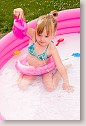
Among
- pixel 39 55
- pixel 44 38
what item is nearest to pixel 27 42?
pixel 39 55

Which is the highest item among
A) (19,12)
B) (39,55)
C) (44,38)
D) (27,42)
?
(19,12)

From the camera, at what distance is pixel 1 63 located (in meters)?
3.12

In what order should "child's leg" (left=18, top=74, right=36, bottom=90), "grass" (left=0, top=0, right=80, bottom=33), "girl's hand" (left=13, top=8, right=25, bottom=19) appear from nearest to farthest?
"girl's hand" (left=13, top=8, right=25, bottom=19), "child's leg" (left=18, top=74, right=36, bottom=90), "grass" (left=0, top=0, right=80, bottom=33)

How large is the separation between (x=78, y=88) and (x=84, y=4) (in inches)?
24.5

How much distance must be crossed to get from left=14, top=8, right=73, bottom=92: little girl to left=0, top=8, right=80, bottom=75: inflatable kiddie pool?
0.16 feet

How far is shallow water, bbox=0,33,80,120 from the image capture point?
273cm

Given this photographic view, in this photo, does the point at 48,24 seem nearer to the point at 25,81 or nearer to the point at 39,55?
the point at 39,55

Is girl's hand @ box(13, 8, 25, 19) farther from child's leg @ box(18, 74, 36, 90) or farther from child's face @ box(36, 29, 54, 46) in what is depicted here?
child's leg @ box(18, 74, 36, 90)

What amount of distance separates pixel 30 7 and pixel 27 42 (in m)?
0.66

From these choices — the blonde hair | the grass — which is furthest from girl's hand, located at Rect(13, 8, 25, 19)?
the grass

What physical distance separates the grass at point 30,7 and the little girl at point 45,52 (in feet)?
2.92

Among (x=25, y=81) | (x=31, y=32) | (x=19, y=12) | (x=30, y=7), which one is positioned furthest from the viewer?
(x=30, y=7)

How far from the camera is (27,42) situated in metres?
3.31

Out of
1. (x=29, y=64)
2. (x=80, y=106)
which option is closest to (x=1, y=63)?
(x=29, y=64)
